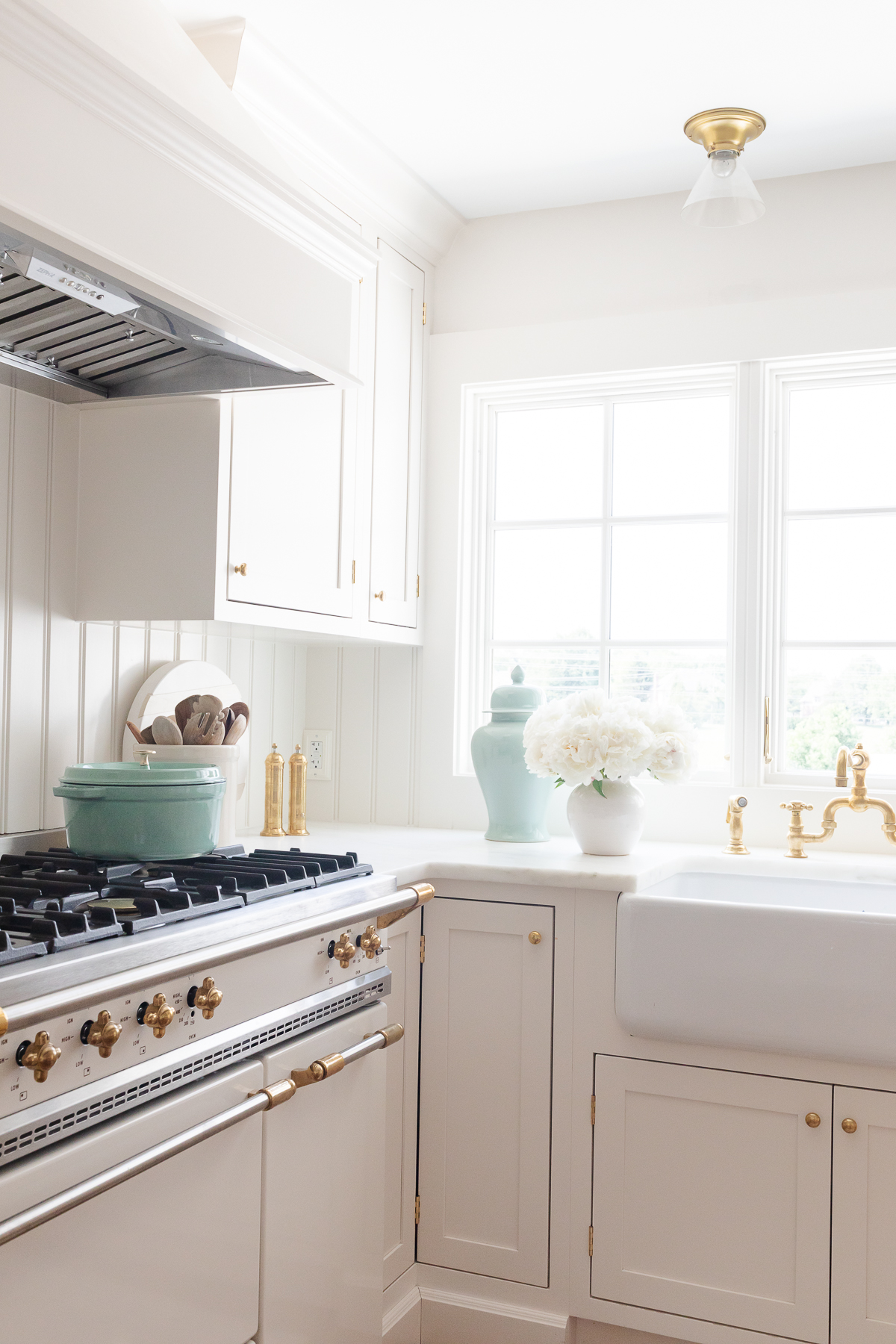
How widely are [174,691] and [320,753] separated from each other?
2.25 ft

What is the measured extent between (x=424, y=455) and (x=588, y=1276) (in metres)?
1.87

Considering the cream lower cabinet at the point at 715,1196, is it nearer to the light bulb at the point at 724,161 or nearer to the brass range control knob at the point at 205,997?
the brass range control knob at the point at 205,997

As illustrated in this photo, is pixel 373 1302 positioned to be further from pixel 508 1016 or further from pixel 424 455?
pixel 424 455

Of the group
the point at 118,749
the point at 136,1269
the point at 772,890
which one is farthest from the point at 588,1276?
the point at 118,749

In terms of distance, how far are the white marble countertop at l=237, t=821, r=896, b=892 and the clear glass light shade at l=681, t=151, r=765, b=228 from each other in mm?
1294

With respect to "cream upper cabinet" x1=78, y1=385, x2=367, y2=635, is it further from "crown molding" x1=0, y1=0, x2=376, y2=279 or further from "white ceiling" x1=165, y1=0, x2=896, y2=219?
"white ceiling" x1=165, y1=0, x2=896, y2=219

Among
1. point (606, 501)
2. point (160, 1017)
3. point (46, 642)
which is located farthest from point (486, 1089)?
point (606, 501)

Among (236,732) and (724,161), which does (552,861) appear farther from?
(724,161)

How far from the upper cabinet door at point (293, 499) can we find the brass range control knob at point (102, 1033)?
96cm

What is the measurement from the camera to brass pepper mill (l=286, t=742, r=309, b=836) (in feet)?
8.40

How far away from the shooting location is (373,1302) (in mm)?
1860

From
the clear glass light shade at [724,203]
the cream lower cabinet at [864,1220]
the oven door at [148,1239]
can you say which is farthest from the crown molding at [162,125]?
the cream lower cabinet at [864,1220]

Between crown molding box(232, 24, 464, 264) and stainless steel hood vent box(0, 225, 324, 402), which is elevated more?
crown molding box(232, 24, 464, 264)

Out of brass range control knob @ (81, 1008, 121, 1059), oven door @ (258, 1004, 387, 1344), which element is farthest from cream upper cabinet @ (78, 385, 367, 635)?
brass range control knob @ (81, 1008, 121, 1059)
